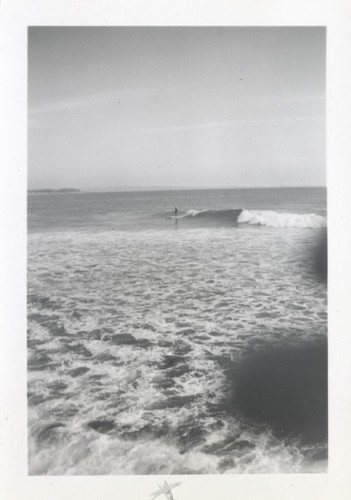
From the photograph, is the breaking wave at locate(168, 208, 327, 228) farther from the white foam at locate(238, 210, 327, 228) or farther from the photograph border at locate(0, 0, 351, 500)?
the photograph border at locate(0, 0, 351, 500)

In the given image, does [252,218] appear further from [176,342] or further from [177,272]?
[176,342]

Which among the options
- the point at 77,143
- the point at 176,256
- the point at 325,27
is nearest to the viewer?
the point at 325,27

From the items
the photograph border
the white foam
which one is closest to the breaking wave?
the white foam

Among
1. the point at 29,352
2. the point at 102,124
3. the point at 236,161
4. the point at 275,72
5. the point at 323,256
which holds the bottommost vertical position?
the point at 29,352

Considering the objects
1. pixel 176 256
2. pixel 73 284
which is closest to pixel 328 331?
pixel 176 256

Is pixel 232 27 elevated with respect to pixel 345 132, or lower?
elevated
